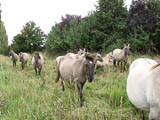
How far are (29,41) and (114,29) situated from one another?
20.7 metres

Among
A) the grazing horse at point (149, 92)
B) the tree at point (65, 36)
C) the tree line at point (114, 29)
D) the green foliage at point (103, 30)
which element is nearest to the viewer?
the grazing horse at point (149, 92)

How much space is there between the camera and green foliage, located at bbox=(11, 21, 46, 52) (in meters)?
30.0

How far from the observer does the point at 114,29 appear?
16.0 meters

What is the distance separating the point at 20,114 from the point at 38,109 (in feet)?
1.24

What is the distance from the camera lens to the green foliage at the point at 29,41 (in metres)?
30.0

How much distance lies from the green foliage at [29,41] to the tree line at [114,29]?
8.19 metres

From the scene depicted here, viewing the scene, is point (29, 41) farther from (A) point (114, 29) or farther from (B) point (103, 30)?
(A) point (114, 29)

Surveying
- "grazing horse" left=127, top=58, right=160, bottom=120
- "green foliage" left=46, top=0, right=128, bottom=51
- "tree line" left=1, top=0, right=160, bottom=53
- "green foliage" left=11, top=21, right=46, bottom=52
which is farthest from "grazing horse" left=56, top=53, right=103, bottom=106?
"green foliage" left=11, top=21, right=46, bottom=52

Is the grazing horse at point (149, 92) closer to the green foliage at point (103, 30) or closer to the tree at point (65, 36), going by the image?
the green foliage at point (103, 30)

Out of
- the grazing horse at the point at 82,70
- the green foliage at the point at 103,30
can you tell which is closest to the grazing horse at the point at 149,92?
the grazing horse at the point at 82,70

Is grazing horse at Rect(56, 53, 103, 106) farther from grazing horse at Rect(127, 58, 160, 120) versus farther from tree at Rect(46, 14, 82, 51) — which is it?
tree at Rect(46, 14, 82, 51)

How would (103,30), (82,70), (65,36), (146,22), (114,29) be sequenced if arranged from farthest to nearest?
(65,36)
(103,30)
(114,29)
(146,22)
(82,70)

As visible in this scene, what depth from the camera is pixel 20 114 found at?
288 cm

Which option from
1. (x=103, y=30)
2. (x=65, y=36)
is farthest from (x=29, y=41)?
(x=103, y=30)
